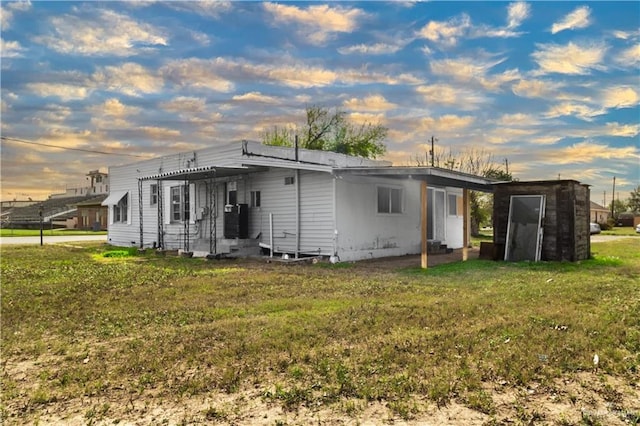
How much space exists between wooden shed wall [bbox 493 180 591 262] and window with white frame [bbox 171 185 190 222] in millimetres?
11378

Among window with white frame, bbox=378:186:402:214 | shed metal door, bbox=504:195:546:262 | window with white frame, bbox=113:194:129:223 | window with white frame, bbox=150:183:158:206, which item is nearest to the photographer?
shed metal door, bbox=504:195:546:262

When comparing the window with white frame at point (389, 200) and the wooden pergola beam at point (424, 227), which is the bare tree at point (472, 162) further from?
the wooden pergola beam at point (424, 227)

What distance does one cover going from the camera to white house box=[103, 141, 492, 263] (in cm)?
1414

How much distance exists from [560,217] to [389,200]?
5193 millimetres

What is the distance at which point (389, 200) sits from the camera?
1599cm

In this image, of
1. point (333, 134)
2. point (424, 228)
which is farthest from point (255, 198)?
point (333, 134)

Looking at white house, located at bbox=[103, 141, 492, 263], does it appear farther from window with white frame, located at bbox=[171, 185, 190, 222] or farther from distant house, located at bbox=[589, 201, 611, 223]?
distant house, located at bbox=[589, 201, 611, 223]

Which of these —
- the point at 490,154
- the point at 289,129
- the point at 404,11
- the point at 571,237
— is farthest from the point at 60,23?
the point at 490,154

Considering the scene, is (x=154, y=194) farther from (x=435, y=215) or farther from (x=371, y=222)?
(x=435, y=215)

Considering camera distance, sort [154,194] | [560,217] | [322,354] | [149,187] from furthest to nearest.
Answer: [149,187] → [154,194] → [560,217] → [322,354]

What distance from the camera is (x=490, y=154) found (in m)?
37.9

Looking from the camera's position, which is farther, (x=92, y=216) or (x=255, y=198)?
(x=92, y=216)

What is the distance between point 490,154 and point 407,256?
2528 centimetres

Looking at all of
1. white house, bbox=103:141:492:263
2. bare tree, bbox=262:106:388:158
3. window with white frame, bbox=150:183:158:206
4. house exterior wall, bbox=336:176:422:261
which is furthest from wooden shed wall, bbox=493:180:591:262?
bare tree, bbox=262:106:388:158
